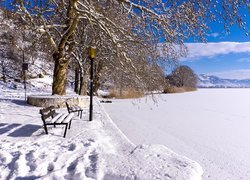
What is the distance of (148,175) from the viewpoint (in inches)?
140

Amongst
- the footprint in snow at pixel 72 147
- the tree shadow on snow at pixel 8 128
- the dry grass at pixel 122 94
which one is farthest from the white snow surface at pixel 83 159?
the dry grass at pixel 122 94

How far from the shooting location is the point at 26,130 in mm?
6406

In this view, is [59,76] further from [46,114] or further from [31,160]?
[31,160]

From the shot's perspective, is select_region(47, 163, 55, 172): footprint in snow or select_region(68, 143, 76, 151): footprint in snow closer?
select_region(47, 163, 55, 172): footprint in snow

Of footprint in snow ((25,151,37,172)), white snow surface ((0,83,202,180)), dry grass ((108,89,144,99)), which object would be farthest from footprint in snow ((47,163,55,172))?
dry grass ((108,89,144,99))

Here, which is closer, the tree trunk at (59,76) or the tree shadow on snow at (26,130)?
the tree shadow on snow at (26,130)

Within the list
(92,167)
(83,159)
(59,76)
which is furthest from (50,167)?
(59,76)

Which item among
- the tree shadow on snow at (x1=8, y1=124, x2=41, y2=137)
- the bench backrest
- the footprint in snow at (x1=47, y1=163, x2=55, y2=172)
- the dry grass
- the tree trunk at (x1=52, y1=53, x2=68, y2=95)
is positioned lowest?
the footprint in snow at (x1=47, y1=163, x2=55, y2=172)

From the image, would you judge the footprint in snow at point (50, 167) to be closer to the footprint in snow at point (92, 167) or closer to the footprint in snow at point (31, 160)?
the footprint in snow at point (31, 160)

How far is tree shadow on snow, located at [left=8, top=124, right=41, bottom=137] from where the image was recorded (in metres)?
5.92

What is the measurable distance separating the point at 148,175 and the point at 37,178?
1.63 meters

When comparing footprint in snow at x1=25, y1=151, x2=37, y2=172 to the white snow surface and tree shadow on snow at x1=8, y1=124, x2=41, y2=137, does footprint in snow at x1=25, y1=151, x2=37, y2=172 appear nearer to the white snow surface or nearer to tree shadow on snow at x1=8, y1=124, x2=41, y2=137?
the white snow surface

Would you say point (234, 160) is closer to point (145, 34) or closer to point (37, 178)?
point (37, 178)

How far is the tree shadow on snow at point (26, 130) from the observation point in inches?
233
